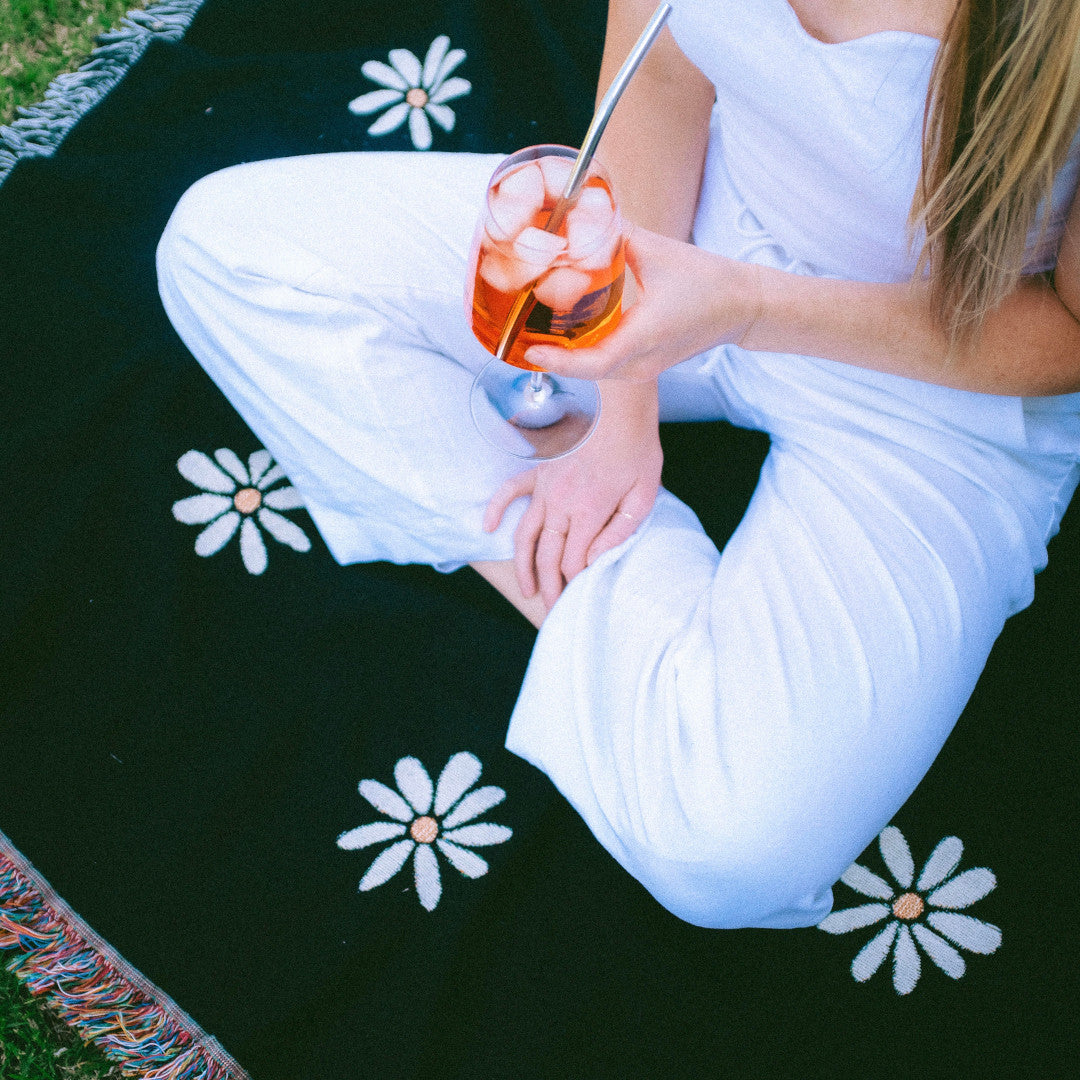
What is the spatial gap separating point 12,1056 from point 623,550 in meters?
0.86

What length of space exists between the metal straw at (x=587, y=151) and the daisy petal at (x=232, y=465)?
0.61 metres

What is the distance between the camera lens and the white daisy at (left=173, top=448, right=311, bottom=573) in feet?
3.79

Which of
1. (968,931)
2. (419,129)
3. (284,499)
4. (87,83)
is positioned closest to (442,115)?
(419,129)

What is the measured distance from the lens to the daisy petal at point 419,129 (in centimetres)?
136

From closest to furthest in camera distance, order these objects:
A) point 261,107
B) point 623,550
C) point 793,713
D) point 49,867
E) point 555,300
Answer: point 555,300 → point 793,713 → point 623,550 → point 49,867 → point 261,107

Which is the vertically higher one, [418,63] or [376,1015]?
[418,63]

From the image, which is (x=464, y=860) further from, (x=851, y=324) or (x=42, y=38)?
(x=42, y=38)

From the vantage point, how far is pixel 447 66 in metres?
1.39

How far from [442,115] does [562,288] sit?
90 cm

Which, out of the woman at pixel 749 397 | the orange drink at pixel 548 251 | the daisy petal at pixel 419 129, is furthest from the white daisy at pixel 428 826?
the daisy petal at pixel 419 129

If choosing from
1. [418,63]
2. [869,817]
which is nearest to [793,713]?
[869,817]

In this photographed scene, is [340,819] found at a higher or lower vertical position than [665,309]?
lower

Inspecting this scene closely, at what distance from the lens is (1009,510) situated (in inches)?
33.2

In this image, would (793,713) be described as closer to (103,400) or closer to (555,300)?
(555,300)
